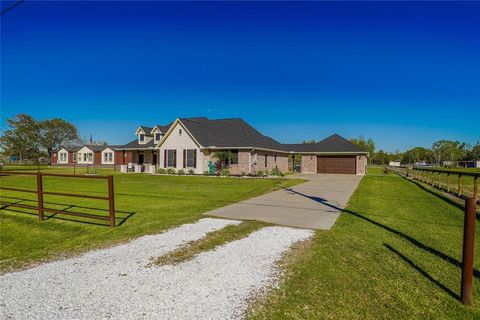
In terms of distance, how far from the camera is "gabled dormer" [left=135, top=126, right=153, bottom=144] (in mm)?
32566

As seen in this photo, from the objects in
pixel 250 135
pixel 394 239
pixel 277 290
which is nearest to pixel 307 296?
pixel 277 290

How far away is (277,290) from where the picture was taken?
3766mm

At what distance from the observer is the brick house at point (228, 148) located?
1040 inches

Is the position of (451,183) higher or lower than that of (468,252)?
lower

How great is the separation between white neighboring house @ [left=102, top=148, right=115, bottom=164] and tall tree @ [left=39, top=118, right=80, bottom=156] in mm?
26642

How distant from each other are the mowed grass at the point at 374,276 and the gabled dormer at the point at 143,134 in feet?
95.7

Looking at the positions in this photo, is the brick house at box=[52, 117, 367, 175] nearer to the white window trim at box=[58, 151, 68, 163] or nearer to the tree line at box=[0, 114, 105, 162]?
the white window trim at box=[58, 151, 68, 163]

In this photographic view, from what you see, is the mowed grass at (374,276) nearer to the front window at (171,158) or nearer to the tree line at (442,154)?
the front window at (171,158)

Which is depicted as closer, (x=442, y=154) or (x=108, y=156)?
(x=108, y=156)

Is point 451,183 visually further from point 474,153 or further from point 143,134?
point 474,153

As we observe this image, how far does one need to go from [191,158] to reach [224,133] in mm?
4452

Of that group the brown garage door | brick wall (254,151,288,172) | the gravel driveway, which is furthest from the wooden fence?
brick wall (254,151,288,172)

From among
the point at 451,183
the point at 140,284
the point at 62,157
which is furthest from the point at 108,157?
the point at 140,284

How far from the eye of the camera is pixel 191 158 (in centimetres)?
2736
